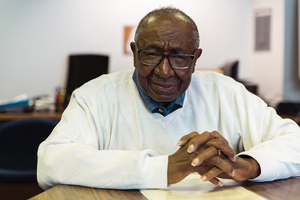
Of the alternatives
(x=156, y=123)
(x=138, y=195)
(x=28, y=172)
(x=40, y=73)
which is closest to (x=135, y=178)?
(x=138, y=195)

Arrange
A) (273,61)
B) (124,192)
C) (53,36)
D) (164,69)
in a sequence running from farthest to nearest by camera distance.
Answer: (53,36) < (273,61) < (164,69) < (124,192)

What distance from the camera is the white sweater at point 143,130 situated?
938 mm

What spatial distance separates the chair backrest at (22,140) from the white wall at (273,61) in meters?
3.13

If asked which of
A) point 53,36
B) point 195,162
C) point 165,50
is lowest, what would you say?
point 195,162

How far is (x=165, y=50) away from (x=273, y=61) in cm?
352

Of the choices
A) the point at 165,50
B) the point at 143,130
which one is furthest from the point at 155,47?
the point at 143,130

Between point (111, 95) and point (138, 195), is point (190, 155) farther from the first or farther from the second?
point (111, 95)

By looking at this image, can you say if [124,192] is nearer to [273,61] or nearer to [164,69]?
[164,69]

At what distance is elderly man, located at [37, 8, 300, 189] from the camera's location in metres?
0.92

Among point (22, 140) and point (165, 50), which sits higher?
point (165, 50)

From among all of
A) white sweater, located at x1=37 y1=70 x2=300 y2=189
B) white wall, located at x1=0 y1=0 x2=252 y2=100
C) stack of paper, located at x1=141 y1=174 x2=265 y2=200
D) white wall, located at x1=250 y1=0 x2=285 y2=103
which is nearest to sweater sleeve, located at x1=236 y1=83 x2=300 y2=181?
white sweater, located at x1=37 y1=70 x2=300 y2=189

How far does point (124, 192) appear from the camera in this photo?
0.88 metres

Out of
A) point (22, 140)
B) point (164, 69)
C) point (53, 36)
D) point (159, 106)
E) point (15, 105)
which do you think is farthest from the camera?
point (53, 36)

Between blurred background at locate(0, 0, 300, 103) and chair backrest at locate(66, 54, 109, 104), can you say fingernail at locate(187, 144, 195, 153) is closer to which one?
chair backrest at locate(66, 54, 109, 104)
